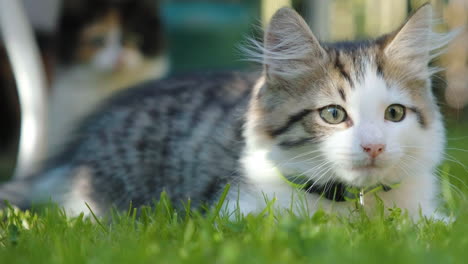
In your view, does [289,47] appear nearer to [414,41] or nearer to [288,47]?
[288,47]

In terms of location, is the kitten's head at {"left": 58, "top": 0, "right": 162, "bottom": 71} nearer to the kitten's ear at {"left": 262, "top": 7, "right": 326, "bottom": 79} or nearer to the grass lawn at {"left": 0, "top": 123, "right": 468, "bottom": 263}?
the kitten's ear at {"left": 262, "top": 7, "right": 326, "bottom": 79}

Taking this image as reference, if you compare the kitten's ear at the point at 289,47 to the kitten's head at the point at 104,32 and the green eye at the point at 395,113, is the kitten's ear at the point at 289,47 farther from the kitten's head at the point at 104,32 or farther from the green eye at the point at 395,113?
the kitten's head at the point at 104,32

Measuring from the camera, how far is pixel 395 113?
2.22m

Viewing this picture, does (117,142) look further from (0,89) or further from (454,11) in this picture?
(454,11)

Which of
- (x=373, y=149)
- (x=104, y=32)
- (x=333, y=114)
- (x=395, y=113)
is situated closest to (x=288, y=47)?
(x=333, y=114)

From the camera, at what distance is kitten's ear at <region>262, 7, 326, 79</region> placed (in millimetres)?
2369

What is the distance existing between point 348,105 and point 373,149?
→ 23 centimetres

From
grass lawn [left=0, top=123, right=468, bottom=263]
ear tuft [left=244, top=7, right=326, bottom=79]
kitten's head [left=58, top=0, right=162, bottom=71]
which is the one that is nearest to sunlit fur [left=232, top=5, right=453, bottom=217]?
ear tuft [left=244, top=7, right=326, bottom=79]

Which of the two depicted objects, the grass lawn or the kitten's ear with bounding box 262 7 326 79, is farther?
the kitten's ear with bounding box 262 7 326 79

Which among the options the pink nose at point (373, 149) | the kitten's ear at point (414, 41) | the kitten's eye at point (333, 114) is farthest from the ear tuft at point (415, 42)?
the pink nose at point (373, 149)

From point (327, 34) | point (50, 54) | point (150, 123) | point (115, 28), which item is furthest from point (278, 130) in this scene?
point (327, 34)

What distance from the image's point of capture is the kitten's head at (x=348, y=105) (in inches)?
83.3

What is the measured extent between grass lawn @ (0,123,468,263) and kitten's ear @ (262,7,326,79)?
2.14 feet

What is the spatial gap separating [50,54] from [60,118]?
1.01 m
